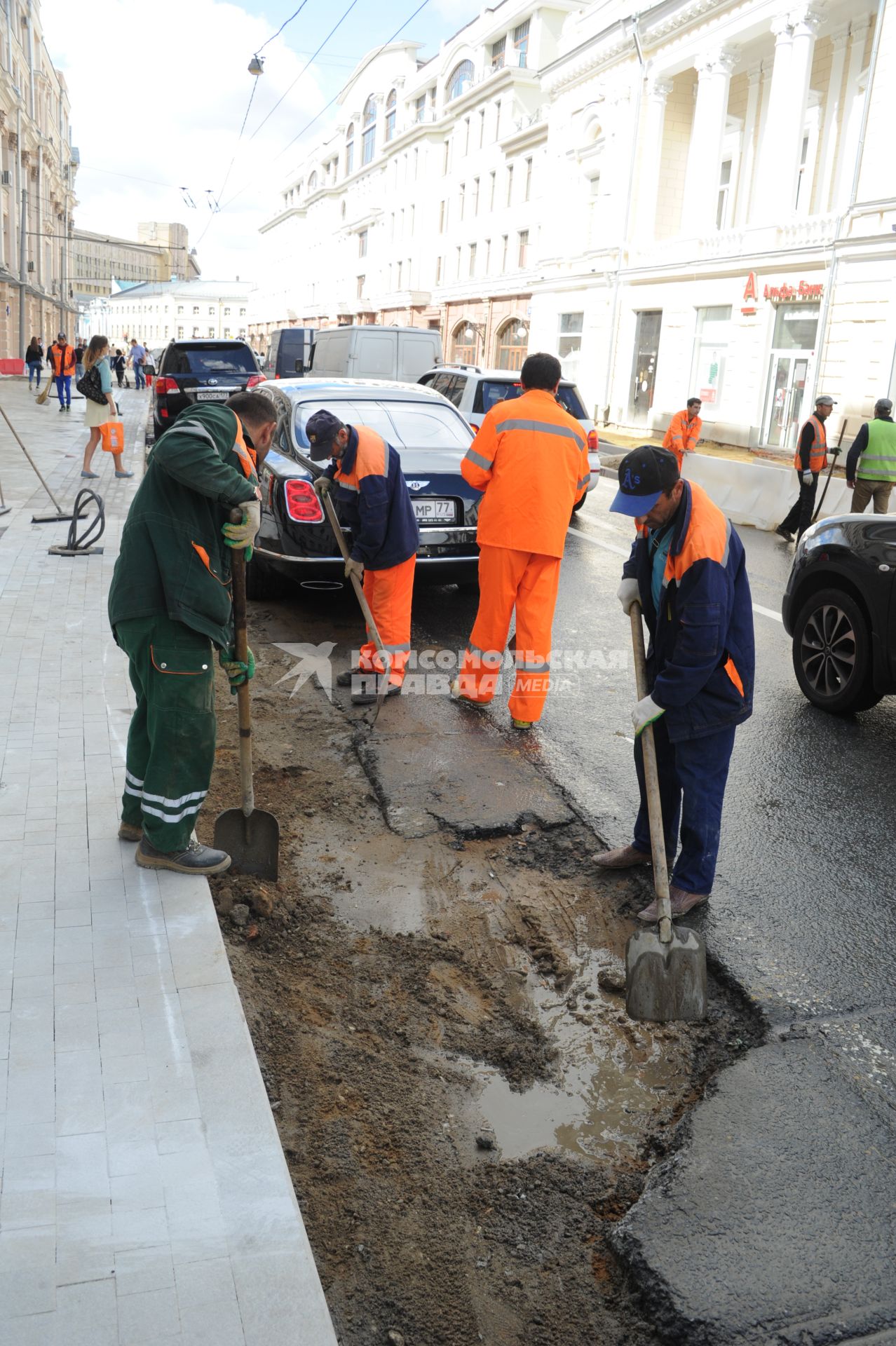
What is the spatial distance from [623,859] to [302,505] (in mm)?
3880

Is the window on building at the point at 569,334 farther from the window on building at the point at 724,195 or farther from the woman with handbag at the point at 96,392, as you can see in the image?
the woman with handbag at the point at 96,392

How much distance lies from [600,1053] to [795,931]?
1.01 meters

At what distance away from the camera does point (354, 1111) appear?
279 centimetres

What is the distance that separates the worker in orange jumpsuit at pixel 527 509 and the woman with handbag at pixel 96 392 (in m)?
8.67

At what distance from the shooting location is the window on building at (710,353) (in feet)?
85.1

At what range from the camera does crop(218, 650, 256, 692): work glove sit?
379 centimetres

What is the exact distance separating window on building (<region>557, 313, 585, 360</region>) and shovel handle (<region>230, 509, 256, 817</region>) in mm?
31540

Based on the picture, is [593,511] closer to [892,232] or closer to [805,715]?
[805,715]

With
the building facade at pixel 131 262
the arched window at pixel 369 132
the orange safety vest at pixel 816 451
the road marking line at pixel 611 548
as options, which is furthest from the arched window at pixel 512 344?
the building facade at pixel 131 262

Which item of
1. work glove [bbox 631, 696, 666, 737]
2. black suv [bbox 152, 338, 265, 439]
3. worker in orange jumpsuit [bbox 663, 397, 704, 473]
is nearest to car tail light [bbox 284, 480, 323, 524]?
work glove [bbox 631, 696, 666, 737]

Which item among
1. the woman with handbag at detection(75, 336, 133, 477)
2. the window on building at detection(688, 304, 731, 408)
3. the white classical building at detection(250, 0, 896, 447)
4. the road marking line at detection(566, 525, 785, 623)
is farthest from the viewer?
the window on building at detection(688, 304, 731, 408)

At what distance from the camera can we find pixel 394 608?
20.0 ft

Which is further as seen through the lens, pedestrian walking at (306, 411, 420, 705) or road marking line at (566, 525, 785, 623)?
road marking line at (566, 525, 785, 623)

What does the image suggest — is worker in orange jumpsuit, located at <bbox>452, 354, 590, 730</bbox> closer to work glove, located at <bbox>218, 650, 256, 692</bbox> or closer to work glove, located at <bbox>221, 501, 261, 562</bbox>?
work glove, located at <bbox>218, 650, 256, 692</bbox>
